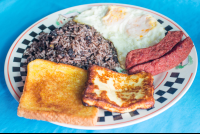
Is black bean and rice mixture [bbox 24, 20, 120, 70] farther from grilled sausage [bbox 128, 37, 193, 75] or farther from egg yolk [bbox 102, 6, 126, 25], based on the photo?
grilled sausage [bbox 128, 37, 193, 75]

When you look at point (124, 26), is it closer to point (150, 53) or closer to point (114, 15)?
point (114, 15)

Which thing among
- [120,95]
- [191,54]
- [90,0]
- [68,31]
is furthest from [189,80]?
[90,0]

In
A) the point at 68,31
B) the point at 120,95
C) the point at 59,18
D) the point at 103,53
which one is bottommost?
Answer: the point at 120,95

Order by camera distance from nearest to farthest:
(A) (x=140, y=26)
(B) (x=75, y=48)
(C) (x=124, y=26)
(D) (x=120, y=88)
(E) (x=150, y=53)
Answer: (D) (x=120, y=88), (E) (x=150, y=53), (B) (x=75, y=48), (A) (x=140, y=26), (C) (x=124, y=26)

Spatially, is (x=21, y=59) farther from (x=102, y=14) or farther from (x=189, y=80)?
(x=189, y=80)

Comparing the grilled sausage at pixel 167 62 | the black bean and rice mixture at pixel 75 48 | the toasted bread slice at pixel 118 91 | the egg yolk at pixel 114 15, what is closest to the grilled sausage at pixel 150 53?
the grilled sausage at pixel 167 62

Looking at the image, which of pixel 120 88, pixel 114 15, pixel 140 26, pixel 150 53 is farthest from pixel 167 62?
pixel 114 15
